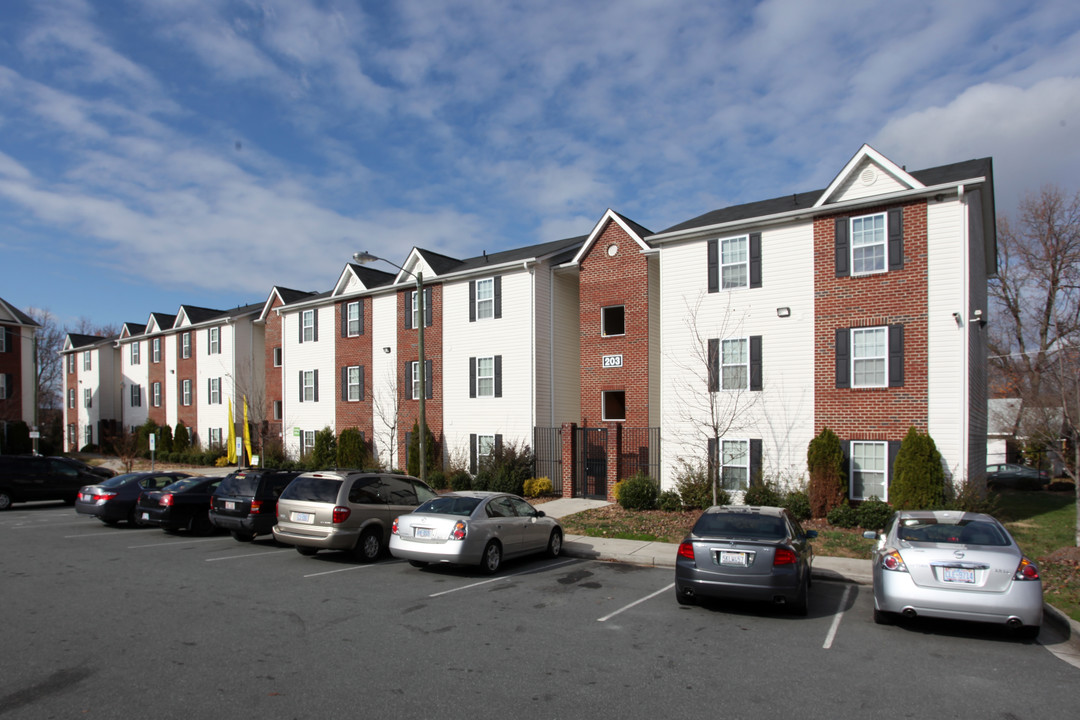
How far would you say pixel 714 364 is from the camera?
778 inches

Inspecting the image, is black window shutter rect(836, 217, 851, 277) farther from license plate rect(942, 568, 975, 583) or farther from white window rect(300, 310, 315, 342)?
white window rect(300, 310, 315, 342)

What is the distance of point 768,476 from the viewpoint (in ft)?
61.4

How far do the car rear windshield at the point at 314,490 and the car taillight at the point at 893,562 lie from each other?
902 centimetres

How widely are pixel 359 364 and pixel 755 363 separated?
1867cm

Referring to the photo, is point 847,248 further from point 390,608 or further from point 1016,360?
point 1016,360

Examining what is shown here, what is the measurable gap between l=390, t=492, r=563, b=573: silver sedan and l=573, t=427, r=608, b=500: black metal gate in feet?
33.1

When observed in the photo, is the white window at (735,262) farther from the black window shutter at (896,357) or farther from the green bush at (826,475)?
the green bush at (826,475)

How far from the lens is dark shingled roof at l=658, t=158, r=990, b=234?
1728 centimetres

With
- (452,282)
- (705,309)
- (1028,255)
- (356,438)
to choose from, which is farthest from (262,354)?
(1028,255)

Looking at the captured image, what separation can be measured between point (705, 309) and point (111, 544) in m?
Result: 16.2

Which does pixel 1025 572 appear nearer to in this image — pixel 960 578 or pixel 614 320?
pixel 960 578

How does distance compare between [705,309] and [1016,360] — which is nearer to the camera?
[705,309]

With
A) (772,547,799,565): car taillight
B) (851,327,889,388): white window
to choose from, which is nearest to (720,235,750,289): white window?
(851,327,889,388): white window

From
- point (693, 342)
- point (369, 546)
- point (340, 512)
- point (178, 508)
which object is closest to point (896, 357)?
point (693, 342)
